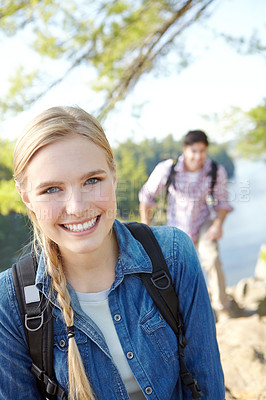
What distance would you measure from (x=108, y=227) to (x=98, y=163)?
0.64 ft

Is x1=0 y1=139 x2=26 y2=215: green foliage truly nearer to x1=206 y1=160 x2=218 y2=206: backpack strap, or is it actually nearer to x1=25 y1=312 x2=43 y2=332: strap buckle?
x1=206 y1=160 x2=218 y2=206: backpack strap

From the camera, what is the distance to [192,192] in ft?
10.3

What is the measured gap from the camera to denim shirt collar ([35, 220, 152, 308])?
→ 42.9 inches

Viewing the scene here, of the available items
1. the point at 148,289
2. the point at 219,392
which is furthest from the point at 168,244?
the point at 219,392

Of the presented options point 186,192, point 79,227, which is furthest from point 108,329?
point 186,192

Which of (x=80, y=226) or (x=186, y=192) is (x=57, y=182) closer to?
(x=80, y=226)

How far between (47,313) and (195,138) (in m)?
2.35

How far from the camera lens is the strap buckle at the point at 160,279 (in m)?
1.11

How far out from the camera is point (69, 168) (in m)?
1.03

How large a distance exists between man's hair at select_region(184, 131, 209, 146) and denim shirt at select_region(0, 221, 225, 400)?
206cm

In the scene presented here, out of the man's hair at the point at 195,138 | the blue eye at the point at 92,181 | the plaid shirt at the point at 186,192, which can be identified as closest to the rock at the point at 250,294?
the plaid shirt at the point at 186,192

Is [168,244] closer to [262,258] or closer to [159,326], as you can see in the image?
[159,326]

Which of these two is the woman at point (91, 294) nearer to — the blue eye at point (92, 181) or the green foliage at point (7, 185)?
the blue eye at point (92, 181)

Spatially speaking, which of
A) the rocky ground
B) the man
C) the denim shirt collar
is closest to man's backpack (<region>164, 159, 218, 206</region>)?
the man
